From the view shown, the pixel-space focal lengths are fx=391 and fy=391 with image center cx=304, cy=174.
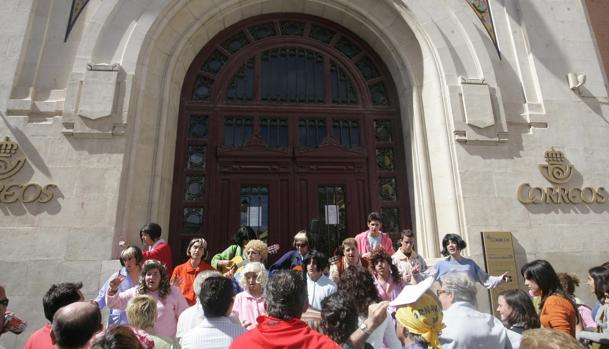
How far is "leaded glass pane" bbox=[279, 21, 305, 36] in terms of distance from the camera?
10.0 m

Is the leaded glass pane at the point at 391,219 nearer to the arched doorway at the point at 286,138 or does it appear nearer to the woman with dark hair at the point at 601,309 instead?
the arched doorway at the point at 286,138

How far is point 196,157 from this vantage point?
877 centimetres

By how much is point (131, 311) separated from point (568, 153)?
872 cm

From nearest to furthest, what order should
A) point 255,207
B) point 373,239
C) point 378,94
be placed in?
point 373,239, point 255,207, point 378,94

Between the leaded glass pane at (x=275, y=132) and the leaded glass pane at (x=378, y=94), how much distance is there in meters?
2.32

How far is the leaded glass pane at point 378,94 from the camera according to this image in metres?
9.69

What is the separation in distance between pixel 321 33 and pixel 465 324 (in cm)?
884

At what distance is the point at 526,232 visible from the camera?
7.56m

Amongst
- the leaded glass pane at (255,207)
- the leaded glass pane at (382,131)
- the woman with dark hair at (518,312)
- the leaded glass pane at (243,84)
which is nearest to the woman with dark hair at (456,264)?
the woman with dark hair at (518,312)

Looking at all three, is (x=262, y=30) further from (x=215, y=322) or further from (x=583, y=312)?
(x=583, y=312)

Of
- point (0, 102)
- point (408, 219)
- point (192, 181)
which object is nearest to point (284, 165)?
point (192, 181)

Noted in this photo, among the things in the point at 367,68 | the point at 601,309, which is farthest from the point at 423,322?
the point at 367,68

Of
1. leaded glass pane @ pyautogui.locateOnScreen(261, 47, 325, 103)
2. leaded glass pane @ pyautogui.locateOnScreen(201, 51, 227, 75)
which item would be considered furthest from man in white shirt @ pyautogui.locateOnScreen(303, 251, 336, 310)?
leaded glass pane @ pyautogui.locateOnScreen(201, 51, 227, 75)

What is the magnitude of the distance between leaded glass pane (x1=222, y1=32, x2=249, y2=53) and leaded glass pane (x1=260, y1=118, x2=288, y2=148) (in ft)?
7.08
